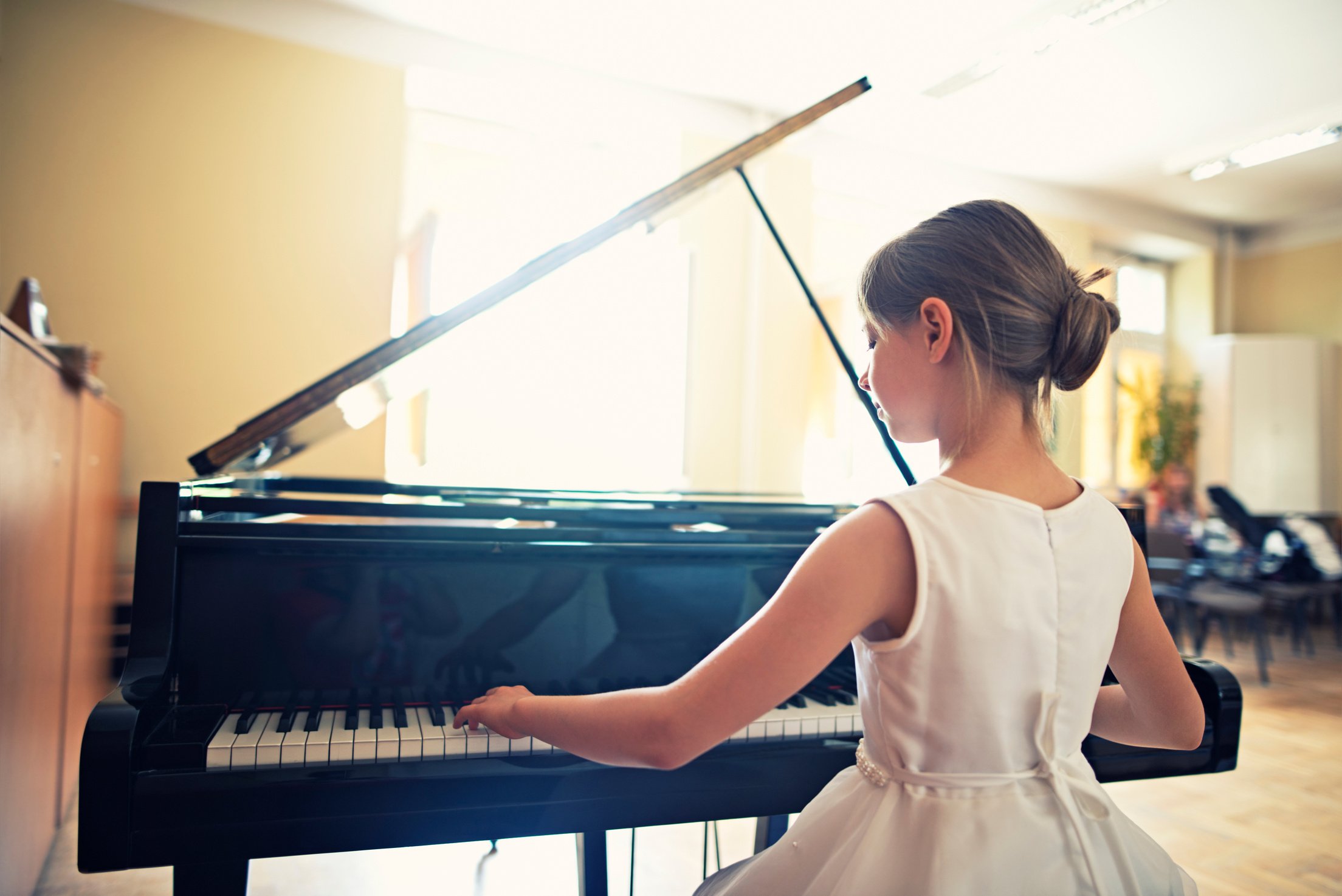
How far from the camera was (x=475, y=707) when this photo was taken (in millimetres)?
984

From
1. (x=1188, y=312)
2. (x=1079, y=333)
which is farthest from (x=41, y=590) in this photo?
(x=1188, y=312)

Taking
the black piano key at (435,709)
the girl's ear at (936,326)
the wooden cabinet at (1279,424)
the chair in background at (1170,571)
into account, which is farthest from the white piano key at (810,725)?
the wooden cabinet at (1279,424)

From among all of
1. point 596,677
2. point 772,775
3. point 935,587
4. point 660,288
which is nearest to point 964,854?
point 935,587

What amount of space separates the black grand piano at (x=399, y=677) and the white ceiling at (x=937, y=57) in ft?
13.2

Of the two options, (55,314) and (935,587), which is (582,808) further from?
(55,314)

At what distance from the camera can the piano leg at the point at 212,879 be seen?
3.39 feet

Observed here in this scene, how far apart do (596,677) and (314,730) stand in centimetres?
43

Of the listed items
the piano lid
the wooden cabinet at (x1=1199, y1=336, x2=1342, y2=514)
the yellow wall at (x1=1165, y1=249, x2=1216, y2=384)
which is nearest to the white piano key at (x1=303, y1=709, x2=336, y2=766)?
the piano lid

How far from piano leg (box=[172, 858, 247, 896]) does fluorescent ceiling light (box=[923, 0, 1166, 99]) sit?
216 inches

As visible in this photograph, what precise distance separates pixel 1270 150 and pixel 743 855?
7.09 metres

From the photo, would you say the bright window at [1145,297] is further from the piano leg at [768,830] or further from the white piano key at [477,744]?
the white piano key at [477,744]

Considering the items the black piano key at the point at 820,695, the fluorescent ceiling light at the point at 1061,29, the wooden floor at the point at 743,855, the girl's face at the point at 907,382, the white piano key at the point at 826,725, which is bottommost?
the wooden floor at the point at 743,855

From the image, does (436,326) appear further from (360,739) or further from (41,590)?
(41,590)

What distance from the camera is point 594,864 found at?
1.65m
